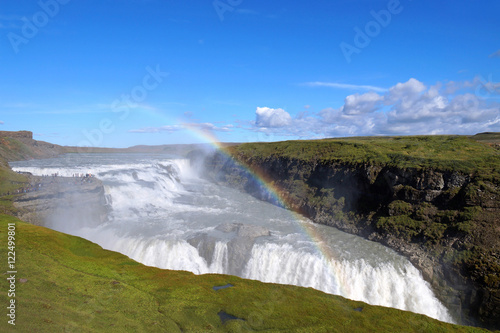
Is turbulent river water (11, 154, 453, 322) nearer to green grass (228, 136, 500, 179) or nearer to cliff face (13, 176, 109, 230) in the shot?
cliff face (13, 176, 109, 230)

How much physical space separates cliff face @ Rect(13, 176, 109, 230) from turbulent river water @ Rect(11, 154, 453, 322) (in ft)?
2.43

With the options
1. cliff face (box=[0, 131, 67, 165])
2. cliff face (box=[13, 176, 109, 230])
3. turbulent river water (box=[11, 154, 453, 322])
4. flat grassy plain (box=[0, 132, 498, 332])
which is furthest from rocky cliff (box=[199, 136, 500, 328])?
cliff face (box=[0, 131, 67, 165])

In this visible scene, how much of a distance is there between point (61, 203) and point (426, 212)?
1731 inches

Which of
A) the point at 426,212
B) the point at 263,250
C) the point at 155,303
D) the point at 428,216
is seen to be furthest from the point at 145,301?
the point at 426,212

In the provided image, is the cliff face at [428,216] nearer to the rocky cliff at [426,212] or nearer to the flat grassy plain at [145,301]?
the rocky cliff at [426,212]

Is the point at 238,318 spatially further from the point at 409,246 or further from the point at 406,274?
the point at 409,246

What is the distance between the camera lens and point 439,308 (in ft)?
77.8

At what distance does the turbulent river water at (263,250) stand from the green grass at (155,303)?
5779 millimetres

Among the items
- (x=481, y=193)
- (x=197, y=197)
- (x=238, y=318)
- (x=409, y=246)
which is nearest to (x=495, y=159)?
(x=481, y=193)

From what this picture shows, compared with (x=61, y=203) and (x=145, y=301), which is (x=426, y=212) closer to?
(x=145, y=301)

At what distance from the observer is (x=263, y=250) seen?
1128 inches

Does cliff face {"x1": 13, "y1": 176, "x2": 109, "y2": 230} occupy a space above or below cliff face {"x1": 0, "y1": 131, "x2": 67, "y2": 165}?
below

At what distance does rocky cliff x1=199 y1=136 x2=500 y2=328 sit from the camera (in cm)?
2417

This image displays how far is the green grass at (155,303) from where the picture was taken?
556 inches
